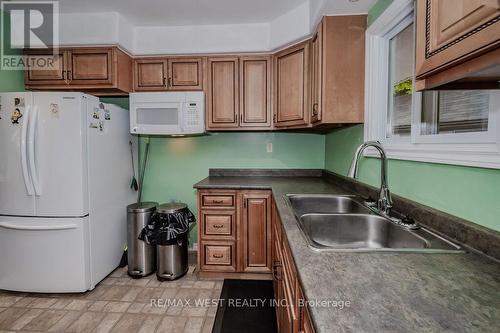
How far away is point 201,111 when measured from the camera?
2.52 meters

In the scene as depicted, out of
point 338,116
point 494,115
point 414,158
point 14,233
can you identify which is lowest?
point 14,233

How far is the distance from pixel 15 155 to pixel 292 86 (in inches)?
94.3

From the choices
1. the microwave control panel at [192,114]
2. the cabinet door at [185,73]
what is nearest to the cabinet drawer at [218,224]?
the microwave control panel at [192,114]

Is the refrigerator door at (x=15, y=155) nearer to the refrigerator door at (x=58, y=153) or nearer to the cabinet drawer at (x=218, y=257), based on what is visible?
the refrigerator door at (x=58, y=153)

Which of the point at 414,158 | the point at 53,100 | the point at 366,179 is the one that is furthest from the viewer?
the point at 53,100

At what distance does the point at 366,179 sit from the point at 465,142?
0.85m

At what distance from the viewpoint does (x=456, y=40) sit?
1.88 feet

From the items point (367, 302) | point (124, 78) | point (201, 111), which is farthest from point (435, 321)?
point (124, 78)

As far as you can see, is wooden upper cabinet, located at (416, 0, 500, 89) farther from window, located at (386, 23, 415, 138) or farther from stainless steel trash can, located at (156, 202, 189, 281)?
stainless steel trash can, located at (156, 202, 189, 281)

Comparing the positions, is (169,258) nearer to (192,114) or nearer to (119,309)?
(119,309)

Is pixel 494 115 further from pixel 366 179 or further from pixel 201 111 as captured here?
pixel 201 111

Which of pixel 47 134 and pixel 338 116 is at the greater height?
pixel 338 116
